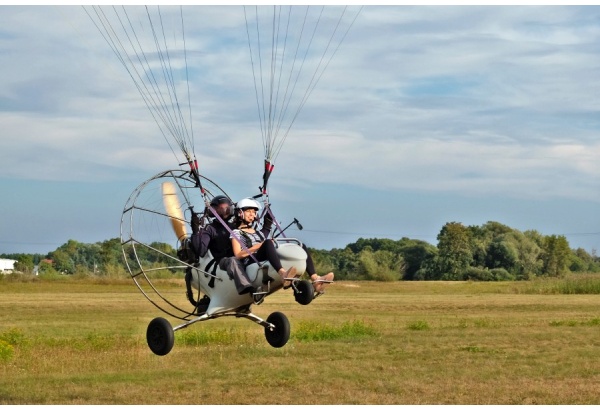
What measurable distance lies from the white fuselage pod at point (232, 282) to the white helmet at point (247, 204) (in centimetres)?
71

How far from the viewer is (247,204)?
17141 mm

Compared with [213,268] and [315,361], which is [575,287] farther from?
[213,268]

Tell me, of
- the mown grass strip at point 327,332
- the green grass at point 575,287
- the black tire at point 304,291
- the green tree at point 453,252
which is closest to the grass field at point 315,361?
the mown grass strip at point 327,332

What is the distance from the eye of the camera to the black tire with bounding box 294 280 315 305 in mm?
16766

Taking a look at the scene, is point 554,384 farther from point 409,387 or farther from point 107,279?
point 107,279

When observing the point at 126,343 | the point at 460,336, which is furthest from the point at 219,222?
the point at 460,336

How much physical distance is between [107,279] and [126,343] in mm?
59061

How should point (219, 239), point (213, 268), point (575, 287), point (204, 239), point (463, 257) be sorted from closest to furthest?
point (204, 239) → point (219, 239) → point (213, 268) → point (575, 287) → point (463, 257)

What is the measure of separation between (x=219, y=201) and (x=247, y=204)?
61 centimetres

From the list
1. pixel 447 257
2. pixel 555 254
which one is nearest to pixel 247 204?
pixel 447 257

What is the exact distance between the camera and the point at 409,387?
33.4m

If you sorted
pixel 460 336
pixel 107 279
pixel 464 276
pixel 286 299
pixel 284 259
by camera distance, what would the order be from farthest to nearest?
pixel 464 276 → pixel 107 279 → pixel 286 299 → pixel 460 336 → pixel 284 259

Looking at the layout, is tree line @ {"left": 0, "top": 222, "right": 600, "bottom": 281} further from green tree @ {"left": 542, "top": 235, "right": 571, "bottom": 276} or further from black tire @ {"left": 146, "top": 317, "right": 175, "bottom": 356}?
black tire @ {"left": 146, "top": 317, "right": 175, "bottom": 356}

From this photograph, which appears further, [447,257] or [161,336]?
[447,257]
